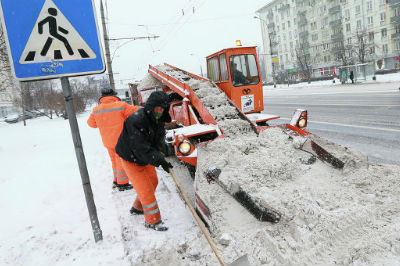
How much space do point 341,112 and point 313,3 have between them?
2079 inches

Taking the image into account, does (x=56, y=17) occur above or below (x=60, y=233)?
above

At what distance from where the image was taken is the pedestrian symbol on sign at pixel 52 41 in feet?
8.13

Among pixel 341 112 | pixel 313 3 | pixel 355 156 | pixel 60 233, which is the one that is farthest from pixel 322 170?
pixel 313 3

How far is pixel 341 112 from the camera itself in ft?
36.0

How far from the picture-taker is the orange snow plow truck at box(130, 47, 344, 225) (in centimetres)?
384

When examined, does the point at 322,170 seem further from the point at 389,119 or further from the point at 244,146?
the point at 389,119

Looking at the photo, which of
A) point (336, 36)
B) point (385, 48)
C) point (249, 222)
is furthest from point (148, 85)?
point (336, 36)

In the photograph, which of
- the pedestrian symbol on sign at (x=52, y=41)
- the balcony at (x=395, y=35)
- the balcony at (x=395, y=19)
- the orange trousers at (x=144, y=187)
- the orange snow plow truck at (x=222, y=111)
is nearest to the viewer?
the pedestrian symbol on sign at (x=52, y=41)

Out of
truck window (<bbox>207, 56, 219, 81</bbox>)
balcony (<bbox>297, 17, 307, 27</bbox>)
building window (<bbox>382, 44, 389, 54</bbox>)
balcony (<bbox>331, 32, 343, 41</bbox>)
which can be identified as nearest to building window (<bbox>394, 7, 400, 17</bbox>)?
building window (<bbox>382, 44, 389, 54</bbox>)

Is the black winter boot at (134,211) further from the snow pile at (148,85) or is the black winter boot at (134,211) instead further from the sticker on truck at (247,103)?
the snow pile at (148,85)

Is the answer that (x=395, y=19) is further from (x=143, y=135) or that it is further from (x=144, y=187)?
(x=144, y=187)

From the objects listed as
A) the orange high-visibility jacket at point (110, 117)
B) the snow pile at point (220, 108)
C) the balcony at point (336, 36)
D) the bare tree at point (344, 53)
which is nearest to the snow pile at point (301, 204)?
the snow pile at point (220, 108)

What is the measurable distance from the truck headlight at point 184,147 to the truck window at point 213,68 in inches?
117

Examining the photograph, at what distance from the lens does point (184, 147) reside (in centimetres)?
425
